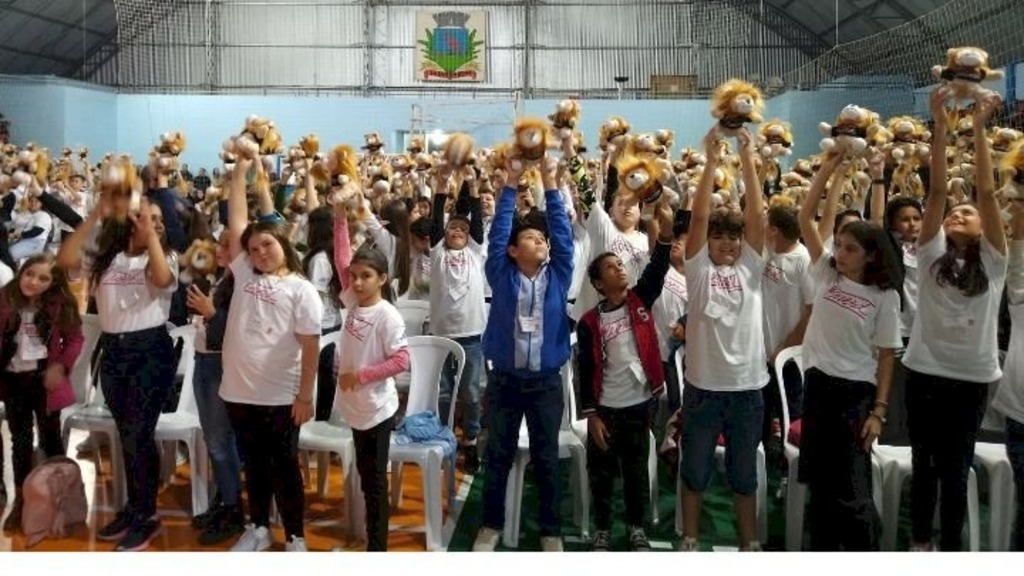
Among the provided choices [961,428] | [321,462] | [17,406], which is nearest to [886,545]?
[961,428]

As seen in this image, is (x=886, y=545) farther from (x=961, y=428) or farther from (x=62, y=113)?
(x=62, y=113)

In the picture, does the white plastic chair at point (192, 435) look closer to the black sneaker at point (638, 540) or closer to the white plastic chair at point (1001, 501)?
the black sneaker at point (638, 540)

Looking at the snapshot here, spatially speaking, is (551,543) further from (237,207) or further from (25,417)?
(25,417)

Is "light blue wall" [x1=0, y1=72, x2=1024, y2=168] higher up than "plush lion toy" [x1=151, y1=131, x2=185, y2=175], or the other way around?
"light blue wall" [x1=0, y1=72, x2=1024, y2=168]

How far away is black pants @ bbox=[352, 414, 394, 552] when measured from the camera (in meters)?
2.45

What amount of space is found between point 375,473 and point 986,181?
1871 millimetres

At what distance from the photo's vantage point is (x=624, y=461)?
2.58 meters

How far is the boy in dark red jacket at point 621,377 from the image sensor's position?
2.54 meters

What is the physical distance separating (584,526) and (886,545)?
3.14ft

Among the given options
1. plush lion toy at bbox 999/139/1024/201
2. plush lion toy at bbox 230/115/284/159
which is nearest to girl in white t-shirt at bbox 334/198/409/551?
plush lion toy at bbox 230/115/284/159

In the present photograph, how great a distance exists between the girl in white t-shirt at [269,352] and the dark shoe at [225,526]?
23 centimetres

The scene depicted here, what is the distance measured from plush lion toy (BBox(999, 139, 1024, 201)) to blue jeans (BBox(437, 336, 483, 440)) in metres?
2.02

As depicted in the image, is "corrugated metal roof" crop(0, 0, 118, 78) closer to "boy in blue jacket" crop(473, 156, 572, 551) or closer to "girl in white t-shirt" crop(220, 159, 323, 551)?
"girl in white t-shirt" crop(220, 159, 323, 551)

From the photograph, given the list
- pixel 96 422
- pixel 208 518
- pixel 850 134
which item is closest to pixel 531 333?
pixel 850 134
